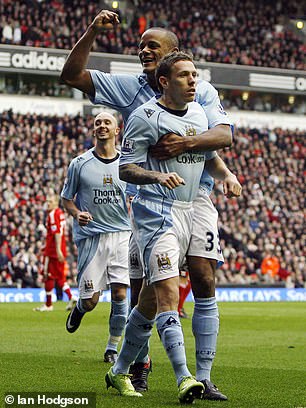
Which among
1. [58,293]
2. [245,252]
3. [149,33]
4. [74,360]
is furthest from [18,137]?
[149,33]

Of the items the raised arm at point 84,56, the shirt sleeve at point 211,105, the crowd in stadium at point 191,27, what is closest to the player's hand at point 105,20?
the raised arm at point 84,56

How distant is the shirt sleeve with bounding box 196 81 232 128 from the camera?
7.18 m

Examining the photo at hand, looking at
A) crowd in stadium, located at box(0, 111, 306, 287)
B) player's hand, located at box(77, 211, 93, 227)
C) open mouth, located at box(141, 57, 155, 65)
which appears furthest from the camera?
crowd in stadium, located at box(0, 111, 306, 287)

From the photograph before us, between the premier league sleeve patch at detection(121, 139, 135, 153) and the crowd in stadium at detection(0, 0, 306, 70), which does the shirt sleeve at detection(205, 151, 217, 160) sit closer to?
the premier league sleeve patch at detection(121, 139, 135, 153)

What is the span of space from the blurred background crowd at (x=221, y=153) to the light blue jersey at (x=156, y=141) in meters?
20.0

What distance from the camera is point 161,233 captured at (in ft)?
21.8

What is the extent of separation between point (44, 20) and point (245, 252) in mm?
12947

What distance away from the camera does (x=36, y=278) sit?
26.7 metres

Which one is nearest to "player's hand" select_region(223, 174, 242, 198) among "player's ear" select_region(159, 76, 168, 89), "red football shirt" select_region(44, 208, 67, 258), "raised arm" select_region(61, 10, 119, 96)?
"player's ear" select_region(159, 76, 168, 89)

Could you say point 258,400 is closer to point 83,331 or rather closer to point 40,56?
point 83,331

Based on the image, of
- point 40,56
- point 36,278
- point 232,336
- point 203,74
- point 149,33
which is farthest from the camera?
point 203,74

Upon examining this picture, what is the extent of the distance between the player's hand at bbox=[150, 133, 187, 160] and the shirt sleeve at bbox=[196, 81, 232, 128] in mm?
509

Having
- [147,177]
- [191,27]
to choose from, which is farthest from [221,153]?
[147,177]

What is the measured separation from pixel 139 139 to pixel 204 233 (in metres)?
0.84
